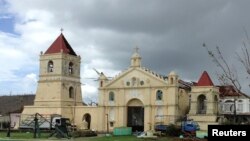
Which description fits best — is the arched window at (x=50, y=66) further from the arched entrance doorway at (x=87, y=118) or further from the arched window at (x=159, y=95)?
the arched window at (x=159, y=95)

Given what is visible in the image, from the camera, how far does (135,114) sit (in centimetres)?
6316

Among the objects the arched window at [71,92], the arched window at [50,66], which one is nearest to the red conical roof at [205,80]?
the arched window at [71,92]

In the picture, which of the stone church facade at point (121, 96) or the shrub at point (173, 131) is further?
the stone church facade at point (121, 96)

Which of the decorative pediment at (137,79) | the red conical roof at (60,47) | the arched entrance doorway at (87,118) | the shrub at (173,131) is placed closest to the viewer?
the shrub at (173,131)

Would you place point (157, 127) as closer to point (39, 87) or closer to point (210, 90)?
point (210, 90)

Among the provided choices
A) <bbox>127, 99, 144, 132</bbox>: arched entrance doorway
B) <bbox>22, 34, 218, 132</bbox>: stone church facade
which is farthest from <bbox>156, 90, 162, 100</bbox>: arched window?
<bbox>127, 99, 144, 132</bbox>: arched entrance doorway

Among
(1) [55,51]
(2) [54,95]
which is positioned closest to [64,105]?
(2) [54,95]

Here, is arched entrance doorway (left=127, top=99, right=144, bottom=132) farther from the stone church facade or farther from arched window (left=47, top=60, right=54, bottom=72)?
arched window (left=47, top=60, right=54, bottom=72)

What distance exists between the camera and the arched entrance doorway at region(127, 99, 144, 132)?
62.1 metres

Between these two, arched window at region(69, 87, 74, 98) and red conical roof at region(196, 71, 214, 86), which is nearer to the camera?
red conical roof at region(196, 71, 214, 86)

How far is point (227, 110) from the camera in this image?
5978 cm

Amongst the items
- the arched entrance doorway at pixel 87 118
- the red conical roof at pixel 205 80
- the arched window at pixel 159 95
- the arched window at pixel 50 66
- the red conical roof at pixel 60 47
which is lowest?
the arched entrance doorway at pixel 87 118

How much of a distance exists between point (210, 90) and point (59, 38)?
25789 mm

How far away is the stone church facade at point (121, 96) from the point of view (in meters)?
58.8
